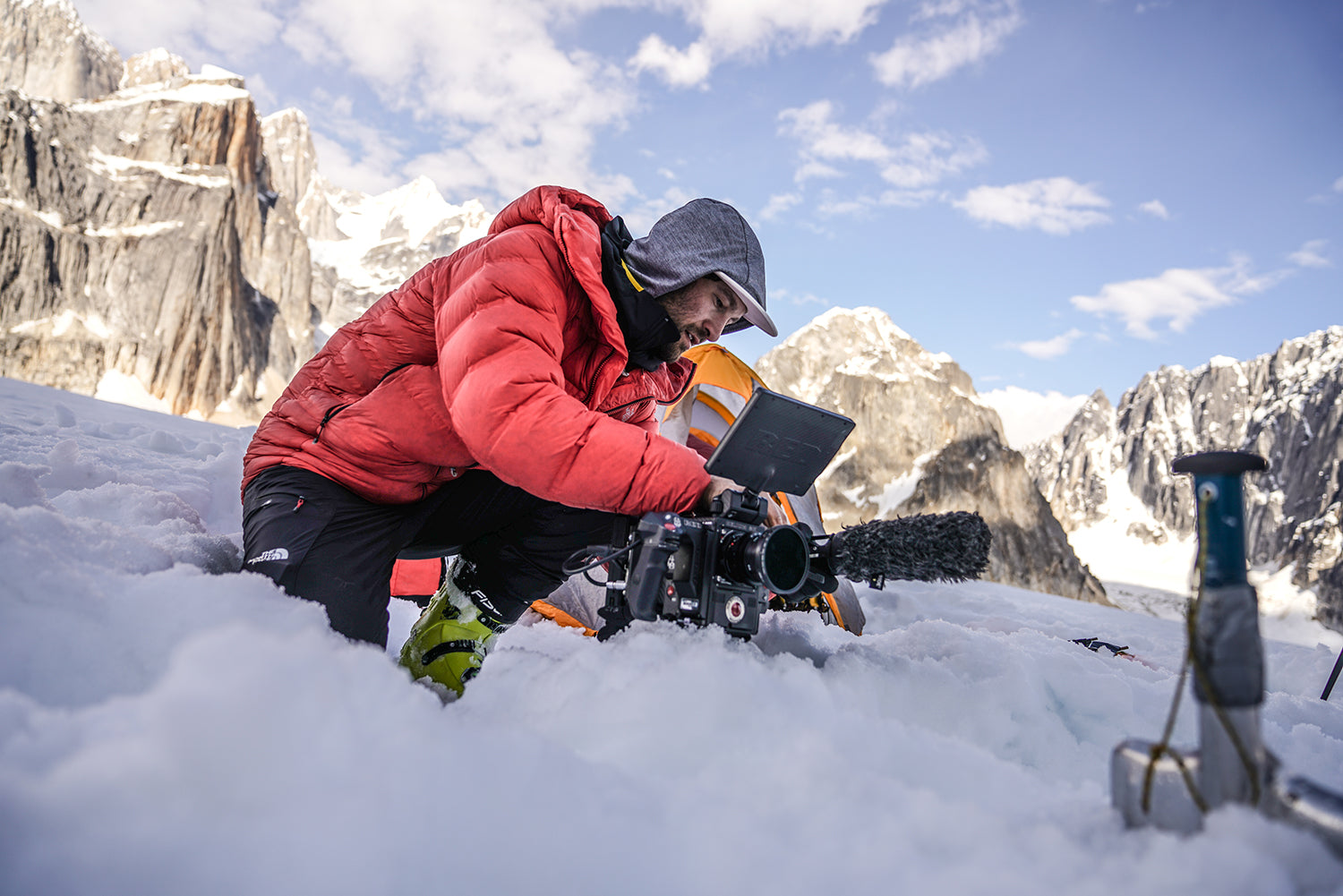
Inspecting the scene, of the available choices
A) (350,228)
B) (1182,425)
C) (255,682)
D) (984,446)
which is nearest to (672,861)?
(255,682)

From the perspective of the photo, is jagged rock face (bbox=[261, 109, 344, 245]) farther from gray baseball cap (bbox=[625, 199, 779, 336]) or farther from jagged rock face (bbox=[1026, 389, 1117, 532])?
gray baseball cap (bbox=[625, 199, 779, 336])

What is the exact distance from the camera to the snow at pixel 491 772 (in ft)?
2.01

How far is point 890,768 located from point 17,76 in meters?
83.7

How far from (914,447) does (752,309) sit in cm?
3351

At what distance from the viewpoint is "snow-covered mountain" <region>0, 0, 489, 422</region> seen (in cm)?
3203

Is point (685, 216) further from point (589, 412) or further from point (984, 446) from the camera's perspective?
point (984, 446)

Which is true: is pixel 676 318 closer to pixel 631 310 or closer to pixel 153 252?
pixel 631 310

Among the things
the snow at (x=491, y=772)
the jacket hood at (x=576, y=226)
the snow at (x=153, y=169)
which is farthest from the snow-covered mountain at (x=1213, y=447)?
the snow at (x=153, y=169)

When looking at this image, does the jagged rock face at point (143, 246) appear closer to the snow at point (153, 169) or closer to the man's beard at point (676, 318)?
the snow at point (153, 169)

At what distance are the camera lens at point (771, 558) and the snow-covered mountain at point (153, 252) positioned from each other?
40.8 meters

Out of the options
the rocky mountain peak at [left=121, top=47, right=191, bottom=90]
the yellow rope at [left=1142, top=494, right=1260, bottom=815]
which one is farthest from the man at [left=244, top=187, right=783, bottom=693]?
the rocky mountain peak at [left=121, top=47, right=191, bottom=90]

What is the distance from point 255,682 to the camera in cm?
78

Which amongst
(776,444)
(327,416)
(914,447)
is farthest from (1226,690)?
(914,447)

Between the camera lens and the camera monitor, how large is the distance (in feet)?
0.37
